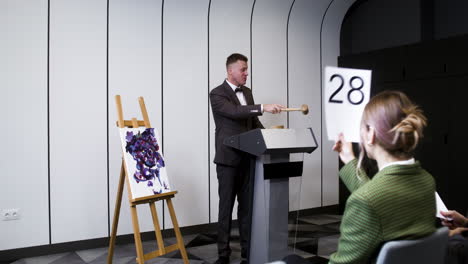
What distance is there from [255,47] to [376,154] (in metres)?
4.03

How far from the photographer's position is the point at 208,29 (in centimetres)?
480

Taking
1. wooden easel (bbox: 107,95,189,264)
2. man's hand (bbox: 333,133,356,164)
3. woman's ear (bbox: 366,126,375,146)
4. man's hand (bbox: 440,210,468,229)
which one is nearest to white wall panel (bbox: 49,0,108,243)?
wooden easel (bbox: 107,95,189,264)

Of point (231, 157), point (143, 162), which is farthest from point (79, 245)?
point (231, 157)

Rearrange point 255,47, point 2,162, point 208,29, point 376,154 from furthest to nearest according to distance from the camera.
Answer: point 255,47, point 208,29, point 2,162, point 376,154

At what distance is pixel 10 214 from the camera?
3.67 meters

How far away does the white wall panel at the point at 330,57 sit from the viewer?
Answer: 5.81 meters

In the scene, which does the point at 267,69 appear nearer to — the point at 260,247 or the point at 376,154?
the point at 260,247

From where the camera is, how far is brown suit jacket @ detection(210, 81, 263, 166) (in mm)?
3396

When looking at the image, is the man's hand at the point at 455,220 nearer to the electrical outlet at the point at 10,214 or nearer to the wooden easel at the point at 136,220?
the wooden easel at the point at 136,220

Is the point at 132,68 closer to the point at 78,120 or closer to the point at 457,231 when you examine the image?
the point at 78,120

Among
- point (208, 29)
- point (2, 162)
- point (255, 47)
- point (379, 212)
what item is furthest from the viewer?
point (255, 47)

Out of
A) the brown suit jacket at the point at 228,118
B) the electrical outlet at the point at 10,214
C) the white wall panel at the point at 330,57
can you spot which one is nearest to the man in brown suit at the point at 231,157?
the brown suit jacket at the point at 228,118

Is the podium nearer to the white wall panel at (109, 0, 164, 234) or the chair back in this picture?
the chair back

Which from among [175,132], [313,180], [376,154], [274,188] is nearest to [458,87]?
[313,180]
